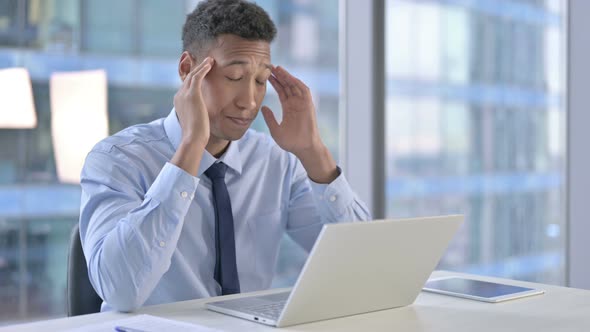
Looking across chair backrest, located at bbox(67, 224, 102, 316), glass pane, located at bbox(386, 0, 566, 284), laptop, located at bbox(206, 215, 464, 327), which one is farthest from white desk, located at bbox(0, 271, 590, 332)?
glass pane, located at bbox(386, 0, 566, 284)

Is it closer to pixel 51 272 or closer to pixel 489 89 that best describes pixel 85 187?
pixel 51 272

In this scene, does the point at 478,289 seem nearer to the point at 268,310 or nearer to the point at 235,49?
the point at 268,310

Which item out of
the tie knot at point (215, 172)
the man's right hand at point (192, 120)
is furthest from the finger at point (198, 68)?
the tie knot at point (215, 172)

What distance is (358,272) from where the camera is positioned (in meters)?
1.33

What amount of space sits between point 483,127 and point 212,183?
182 cm

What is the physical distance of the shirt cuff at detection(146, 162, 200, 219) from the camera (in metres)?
1.59

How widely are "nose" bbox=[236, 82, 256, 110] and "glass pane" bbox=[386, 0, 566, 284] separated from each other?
1569 mm

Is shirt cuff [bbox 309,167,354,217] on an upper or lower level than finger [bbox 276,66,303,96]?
lower

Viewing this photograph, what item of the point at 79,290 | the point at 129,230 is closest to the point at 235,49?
the point at 129,230

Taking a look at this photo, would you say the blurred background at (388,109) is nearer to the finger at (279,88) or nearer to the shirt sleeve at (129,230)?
the finger at (279,88)

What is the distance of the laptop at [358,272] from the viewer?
124 centimetres

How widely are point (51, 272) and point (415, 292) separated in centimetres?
204

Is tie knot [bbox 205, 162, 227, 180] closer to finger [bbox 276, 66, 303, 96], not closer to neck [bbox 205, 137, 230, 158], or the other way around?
neck [bbox 205, 137, 230, 158]

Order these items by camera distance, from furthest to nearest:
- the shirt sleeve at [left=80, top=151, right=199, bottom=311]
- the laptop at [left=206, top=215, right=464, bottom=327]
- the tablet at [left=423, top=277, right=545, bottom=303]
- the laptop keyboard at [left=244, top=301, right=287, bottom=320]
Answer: the tablet at [left=423, top=277, right=545, bottom=303] < the shirt sleeve at [left=80, top=151, right=199, bottom=311] < the laptop keyboard at [left=244, top=301, right=287, bottom=320] < the laptop at [left=206, top=215, right=464, bottom=327]
